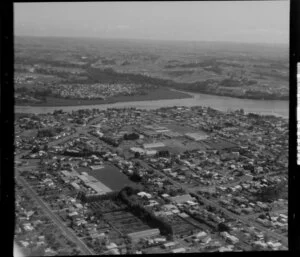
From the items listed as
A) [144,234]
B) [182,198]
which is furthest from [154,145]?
[144,234]

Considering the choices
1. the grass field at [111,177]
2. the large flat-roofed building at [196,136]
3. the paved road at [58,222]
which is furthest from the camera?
the large flat-roofed building at [196,136]

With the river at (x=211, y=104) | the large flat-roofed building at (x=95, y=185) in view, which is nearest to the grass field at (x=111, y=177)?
the large flat-roofed building at (x=95, y=185)

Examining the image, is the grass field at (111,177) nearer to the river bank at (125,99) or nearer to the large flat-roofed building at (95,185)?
→ the large flat-roofed building at (95,185)

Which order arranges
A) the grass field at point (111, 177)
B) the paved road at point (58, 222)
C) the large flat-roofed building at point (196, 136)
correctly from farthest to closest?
the large flat-roofed building at point (196, 136)
the grass field at point (111, 177)
the paved road at point (58, 222)

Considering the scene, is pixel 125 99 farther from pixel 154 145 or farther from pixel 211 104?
pixel 211 104

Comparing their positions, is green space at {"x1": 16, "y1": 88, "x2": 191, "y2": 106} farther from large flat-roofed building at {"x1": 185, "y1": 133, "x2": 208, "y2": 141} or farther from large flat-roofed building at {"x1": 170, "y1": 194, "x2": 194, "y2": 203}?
large flat-roofed building at {"x1": 170, "y1": 194, "x2": 194, "y2": 203}

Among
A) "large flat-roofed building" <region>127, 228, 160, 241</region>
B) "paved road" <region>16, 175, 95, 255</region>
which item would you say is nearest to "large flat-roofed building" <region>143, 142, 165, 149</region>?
"large flat-roofed building" <region>127, 228, 160, 241</region>
